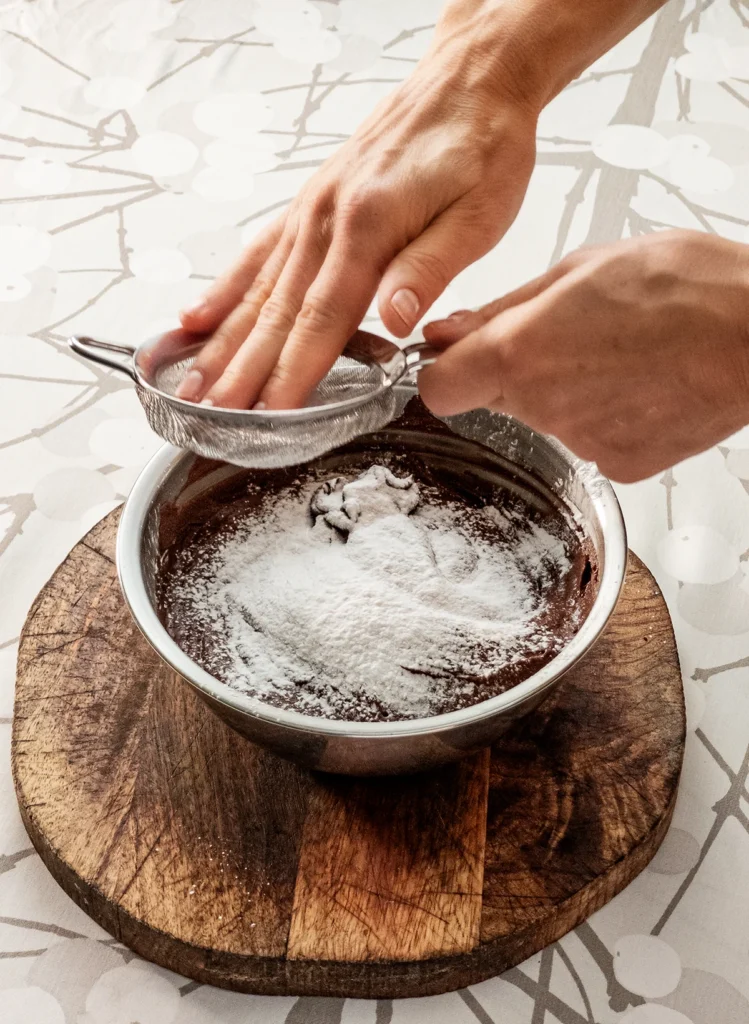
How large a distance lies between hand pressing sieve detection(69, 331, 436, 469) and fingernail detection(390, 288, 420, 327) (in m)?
0.03

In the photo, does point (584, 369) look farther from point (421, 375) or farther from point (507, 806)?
point (507, 806)

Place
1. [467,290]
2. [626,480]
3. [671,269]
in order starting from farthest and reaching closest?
1. [467,290]
2. [626,480]
3. [671,269]

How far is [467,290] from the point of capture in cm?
151

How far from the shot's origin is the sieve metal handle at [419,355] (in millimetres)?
851

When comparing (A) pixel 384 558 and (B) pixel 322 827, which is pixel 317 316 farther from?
(B) pixel 322 827

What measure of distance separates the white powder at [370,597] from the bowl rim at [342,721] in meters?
0.05

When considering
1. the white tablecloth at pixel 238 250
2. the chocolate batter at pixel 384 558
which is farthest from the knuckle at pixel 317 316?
the white tablecloth at pixel 238 250

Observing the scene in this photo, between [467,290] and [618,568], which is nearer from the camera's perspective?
[618,568]

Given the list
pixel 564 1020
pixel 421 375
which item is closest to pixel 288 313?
pixel 421 375

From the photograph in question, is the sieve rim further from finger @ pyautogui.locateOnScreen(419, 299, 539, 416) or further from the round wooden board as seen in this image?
the round wooden board

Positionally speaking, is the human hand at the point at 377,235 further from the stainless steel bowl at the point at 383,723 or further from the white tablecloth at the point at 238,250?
the white tablecloth at the point at 238,250

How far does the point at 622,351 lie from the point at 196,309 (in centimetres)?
40

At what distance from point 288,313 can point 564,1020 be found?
0.64 meters

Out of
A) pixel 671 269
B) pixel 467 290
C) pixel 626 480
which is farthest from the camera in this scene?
pixel 467 290
